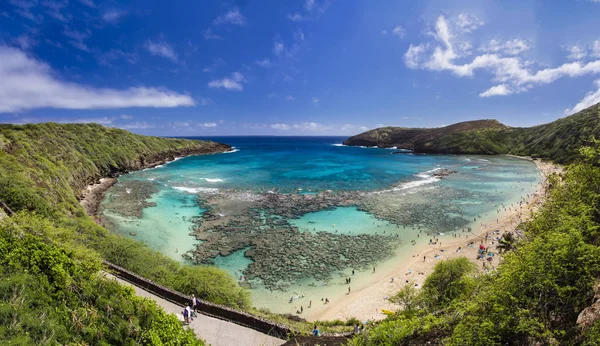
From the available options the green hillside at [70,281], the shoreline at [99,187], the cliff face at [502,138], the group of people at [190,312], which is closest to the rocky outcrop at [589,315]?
the green hillside at [70,281]

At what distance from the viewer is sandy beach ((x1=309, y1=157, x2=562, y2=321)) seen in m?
24.7

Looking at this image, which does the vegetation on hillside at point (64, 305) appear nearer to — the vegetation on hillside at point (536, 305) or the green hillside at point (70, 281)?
the green hillside at point (70, 281)

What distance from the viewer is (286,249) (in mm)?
34281

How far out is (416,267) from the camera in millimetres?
31156

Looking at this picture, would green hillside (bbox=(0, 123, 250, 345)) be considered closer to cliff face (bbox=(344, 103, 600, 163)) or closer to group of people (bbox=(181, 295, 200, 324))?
group of people (bbox=(181, 295, 200, 324))

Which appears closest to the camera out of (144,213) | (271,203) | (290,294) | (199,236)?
(290,294)

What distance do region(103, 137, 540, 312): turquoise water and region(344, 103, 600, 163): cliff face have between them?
2019 cm

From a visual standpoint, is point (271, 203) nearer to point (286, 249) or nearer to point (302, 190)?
point (302, 190)

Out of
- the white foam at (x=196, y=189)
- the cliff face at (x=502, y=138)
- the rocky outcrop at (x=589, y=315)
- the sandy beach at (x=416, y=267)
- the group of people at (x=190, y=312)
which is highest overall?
the cliff face at (x=502, y=138)

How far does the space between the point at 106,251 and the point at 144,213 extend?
79.0 ft

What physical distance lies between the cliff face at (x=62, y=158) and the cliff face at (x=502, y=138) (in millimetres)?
90360

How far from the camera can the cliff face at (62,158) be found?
29.6 meters

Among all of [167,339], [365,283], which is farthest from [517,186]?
[167,339]

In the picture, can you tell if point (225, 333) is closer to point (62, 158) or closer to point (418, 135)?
point (62, 158)
